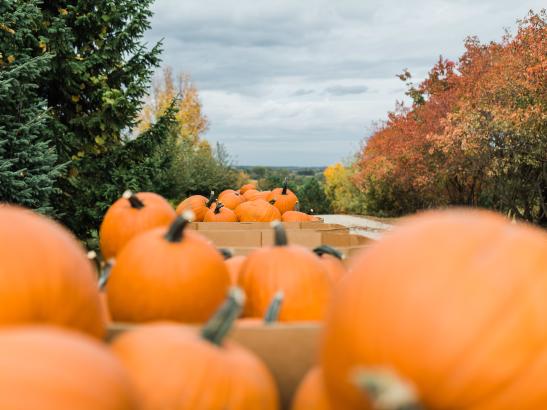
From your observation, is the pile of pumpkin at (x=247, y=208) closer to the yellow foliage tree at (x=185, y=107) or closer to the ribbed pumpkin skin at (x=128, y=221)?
the ribbed pumpkin skin at (x=128, y=221)

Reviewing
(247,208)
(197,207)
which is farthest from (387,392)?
(197,207)

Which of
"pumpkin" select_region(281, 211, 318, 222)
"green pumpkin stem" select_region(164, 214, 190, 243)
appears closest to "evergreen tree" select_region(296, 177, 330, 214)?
"pumpkin" select_region(281, 211, 318, 222)

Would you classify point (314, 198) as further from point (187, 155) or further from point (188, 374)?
point (188, 374)

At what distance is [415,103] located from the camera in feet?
75.6

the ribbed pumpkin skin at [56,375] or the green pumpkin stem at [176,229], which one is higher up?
the green pumpkin stem at [176,229]

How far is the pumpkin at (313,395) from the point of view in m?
1.21

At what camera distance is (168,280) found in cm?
186

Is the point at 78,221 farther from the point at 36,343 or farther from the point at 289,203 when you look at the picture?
the point at 36,343

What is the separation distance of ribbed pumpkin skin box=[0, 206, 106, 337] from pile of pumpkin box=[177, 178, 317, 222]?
4.04m

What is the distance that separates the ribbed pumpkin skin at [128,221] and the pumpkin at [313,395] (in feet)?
5.37

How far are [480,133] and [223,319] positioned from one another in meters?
15.3

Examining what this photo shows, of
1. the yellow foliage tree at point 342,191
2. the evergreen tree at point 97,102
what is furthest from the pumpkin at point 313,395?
the yellow foliage tree at point 342,191

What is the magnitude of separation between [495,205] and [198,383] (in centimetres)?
2090

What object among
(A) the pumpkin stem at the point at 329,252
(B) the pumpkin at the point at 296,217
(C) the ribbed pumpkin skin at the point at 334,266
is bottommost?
(B) the pumpkin at the point at 296,217
